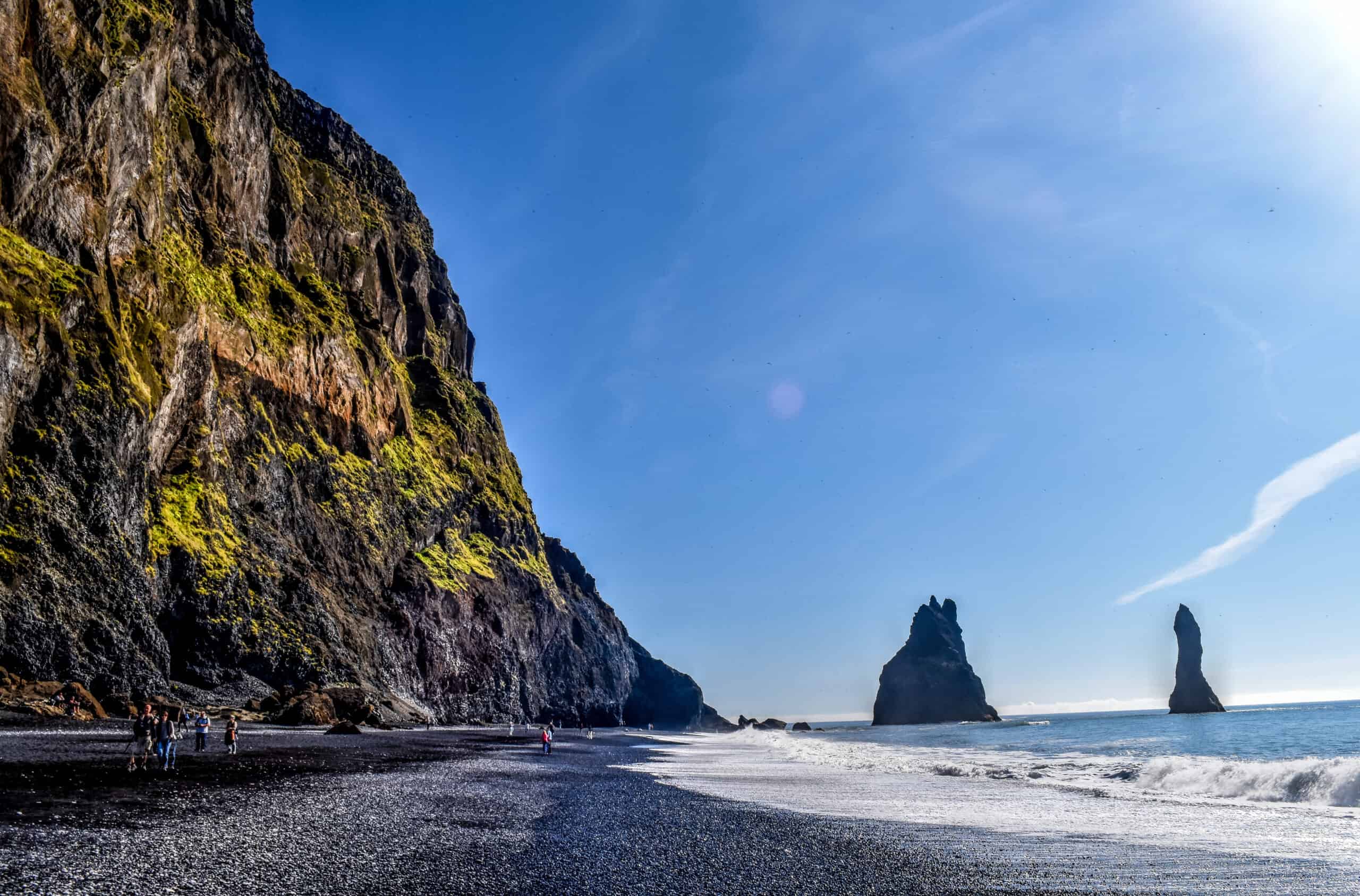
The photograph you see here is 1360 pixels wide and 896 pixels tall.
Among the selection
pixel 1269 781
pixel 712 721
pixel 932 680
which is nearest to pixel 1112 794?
pixel 1269 781

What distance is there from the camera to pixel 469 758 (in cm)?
3008

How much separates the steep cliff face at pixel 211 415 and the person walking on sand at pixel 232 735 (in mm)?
14171

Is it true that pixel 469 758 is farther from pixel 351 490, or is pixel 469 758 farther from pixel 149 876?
pixel 351 490

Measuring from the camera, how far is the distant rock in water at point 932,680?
592 ft

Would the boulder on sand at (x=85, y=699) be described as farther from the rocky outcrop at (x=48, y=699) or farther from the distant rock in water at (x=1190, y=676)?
the distant rock in water at (x=1190, y=676)

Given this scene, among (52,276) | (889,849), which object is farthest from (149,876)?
(52,276)

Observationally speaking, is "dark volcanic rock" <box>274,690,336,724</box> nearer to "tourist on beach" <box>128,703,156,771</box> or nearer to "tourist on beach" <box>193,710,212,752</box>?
"tourist on beach" <box>193,710,212,752</box>

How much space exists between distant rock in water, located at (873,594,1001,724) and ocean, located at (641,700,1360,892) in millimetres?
138438

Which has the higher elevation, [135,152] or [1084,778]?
[135,152]

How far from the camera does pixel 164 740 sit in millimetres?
19141

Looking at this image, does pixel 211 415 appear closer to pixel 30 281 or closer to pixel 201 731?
pixel 30 281

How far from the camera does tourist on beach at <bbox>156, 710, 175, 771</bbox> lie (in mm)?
19141

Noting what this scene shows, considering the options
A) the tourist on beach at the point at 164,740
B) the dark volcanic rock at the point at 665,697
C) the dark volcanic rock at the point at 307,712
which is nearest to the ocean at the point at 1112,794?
the tourist on beach at the point at 164,740

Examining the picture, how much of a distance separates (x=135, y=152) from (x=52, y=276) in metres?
14.9
